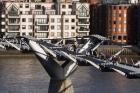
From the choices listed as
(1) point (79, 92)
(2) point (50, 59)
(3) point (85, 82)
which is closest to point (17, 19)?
(3) point (85, 82)

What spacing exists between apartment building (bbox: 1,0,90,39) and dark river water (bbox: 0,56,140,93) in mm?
19910

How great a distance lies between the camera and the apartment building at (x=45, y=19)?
2462 inches

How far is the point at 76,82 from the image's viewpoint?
33469 millimetres

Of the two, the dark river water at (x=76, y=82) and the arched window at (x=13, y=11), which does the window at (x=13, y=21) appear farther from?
the dark river water at (x=76, y=82)

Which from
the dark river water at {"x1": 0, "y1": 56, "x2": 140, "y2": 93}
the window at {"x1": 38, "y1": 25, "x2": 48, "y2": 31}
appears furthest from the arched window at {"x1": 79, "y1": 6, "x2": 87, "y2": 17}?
the dark river water at {"x1": 0, "y1": 56, "x2": 140, "y2": 93}

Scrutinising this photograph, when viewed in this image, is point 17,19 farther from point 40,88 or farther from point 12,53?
point 40,88

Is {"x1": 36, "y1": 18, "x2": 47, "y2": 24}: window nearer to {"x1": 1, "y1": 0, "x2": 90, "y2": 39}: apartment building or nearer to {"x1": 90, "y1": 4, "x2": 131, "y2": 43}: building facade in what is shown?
{"x1": 1, "y1": 0, "x2": 90, "y2": 39}: apartment building

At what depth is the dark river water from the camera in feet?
96.4

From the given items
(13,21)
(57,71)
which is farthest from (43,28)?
(57,71)

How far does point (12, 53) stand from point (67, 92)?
40317mm

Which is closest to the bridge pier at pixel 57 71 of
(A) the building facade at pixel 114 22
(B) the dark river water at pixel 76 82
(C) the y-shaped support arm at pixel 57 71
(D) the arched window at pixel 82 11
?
(C) the y-shaped support arm at pixel 57 71

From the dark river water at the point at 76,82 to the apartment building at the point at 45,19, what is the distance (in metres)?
19.9

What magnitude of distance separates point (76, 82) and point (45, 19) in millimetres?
30607

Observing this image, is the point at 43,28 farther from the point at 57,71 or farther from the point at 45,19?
the point at 57,71
